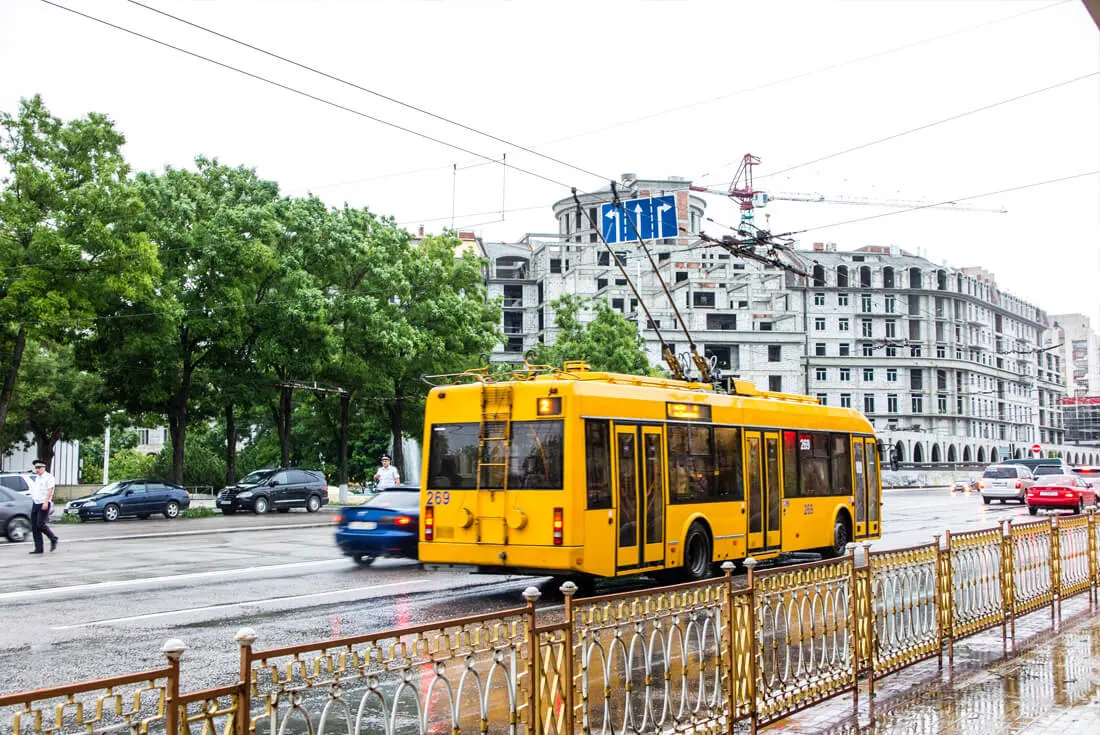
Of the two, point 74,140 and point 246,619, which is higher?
point 74,140

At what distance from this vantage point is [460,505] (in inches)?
549

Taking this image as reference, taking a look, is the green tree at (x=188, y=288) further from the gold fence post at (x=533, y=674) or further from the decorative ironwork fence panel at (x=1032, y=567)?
the gold fence post at (x=533, y=674)

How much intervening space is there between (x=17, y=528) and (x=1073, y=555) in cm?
2329

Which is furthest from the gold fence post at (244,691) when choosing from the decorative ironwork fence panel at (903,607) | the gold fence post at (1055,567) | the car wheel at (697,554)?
the car wheel at (697,554)

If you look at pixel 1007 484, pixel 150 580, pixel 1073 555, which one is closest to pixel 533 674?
pixel 1073 555

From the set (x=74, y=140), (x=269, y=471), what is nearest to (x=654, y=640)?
(x=74, y=140)

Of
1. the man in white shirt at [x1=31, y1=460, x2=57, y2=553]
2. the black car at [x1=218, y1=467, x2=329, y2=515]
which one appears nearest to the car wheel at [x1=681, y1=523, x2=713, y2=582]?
the man in white shirt at [x1=31, y1=460, x2=57, y2=553]

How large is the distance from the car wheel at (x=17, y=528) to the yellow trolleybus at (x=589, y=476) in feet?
51.8

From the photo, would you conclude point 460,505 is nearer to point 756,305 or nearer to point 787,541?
point 787,541

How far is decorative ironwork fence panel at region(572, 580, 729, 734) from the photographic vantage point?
5.66m

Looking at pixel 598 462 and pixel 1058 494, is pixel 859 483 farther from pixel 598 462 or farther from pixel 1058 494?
pixel 1058 494

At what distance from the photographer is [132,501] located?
3544 centimetres

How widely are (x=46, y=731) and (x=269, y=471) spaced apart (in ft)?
122

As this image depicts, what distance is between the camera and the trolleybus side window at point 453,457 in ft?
45.9
